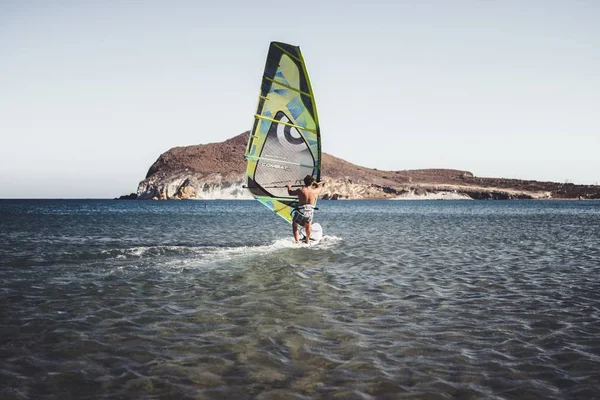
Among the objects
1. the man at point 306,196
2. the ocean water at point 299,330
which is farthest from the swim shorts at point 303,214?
the ocean water at point 299,330

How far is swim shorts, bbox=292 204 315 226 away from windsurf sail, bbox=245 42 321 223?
2.41 ft

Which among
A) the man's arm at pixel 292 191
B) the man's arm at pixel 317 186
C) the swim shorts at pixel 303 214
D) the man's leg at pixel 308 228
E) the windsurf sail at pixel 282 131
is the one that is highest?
the windsurf sail at pixel 282 131

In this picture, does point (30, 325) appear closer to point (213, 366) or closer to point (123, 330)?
point (123, 330)

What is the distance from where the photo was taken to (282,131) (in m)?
17.7

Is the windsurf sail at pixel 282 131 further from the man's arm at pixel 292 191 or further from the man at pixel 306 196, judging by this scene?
the man at pixel 306 196

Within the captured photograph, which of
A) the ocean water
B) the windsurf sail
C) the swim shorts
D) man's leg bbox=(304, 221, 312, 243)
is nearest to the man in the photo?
the swim shorts

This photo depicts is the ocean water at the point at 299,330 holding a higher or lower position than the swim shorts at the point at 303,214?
lower

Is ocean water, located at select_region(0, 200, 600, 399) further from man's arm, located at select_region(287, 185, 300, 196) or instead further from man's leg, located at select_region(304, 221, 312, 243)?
man's leg, located at select_region(304, 221, 312, 243)

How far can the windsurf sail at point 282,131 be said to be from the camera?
17312 millimetres

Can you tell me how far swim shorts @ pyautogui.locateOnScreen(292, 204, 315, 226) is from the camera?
17.4 meters

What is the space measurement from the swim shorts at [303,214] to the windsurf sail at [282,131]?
2.41 ft

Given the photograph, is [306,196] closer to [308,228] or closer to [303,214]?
[303,214]

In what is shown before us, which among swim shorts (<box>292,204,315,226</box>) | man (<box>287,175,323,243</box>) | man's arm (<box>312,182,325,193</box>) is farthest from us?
man's arm (<box>312,182,325,193</box>)

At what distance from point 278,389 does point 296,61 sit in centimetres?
1395
